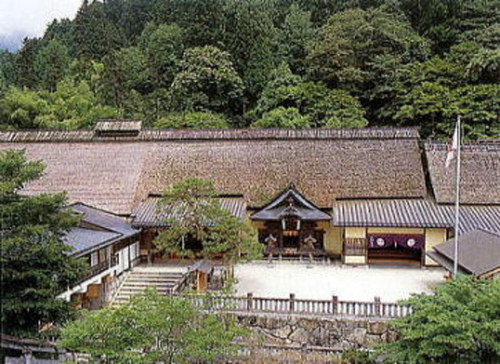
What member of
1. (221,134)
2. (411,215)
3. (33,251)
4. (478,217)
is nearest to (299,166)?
(221,134)

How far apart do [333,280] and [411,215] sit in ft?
16.2

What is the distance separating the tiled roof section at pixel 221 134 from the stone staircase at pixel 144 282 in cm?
814

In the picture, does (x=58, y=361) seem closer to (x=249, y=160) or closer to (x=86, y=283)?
(x=86, y=283)

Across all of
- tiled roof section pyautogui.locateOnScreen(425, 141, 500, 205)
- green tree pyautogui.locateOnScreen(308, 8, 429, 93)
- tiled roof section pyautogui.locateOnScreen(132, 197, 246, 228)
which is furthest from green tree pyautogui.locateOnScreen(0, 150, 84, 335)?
green tree pyautogui.locateOnScreen(308, 8, 429, 93)

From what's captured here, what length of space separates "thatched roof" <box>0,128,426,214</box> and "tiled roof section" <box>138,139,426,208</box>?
46 mm

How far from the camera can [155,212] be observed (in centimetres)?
2016

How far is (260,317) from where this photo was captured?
14.8 m

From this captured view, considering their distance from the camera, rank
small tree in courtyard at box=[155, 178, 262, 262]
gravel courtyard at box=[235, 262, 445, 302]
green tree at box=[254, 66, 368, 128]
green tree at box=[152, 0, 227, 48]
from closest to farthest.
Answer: gravel courtyard at box=[235, 262, 445, 302] < small tree in courtyard at box=[155, 178, 262, 262] < green tree at box=[254, 66, 368, 128] < green tree at box=[152, 0, 227, 48]

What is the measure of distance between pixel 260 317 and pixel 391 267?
832 centimetres

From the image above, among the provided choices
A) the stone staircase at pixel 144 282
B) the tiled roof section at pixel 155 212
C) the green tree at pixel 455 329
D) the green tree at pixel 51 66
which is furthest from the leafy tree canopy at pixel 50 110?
the green tree at pixel 455 329

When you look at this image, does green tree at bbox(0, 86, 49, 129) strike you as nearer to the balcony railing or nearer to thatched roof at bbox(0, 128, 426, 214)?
thatched roof at bbox(0, 128, 426, 214)

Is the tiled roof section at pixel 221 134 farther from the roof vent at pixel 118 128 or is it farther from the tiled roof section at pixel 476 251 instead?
the tiled roof section at pixel 476 251

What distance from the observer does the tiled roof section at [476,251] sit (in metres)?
15.4

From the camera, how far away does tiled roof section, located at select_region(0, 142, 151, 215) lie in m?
21.9
